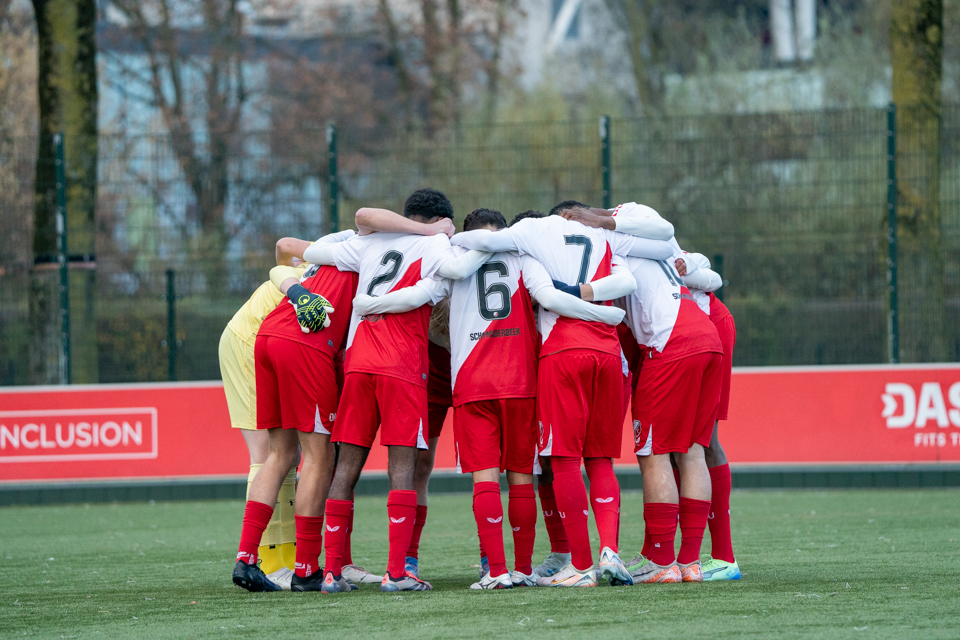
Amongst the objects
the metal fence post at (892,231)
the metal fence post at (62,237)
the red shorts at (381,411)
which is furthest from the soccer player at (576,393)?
the metal fence post at (62,237)

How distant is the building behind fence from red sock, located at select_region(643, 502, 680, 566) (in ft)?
20.3

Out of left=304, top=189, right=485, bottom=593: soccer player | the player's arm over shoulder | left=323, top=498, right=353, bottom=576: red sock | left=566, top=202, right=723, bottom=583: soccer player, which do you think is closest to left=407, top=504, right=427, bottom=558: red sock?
left=304, top=189, right=485, bottom=593: soccer player

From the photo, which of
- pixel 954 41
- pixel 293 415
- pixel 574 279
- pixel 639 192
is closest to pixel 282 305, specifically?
pixel 293 415

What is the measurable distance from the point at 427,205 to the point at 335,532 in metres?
1.71

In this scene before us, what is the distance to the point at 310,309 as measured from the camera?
5.16 metres

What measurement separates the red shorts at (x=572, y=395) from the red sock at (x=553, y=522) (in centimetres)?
50

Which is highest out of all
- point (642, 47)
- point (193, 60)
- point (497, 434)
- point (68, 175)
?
point (642, 47)

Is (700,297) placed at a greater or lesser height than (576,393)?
greater

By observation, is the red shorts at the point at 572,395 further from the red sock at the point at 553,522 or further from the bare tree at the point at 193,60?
the bare tree at the point at 193,60

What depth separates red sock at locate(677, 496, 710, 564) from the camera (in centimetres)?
512

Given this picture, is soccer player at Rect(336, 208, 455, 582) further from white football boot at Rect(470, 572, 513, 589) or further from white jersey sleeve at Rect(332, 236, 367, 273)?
white football boot at Rect(470, 572, 513, 589)

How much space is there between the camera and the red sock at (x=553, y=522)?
213 inches

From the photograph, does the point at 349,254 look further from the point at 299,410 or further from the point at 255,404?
the point at 255,404

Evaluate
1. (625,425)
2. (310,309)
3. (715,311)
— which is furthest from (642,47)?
(310,309)
